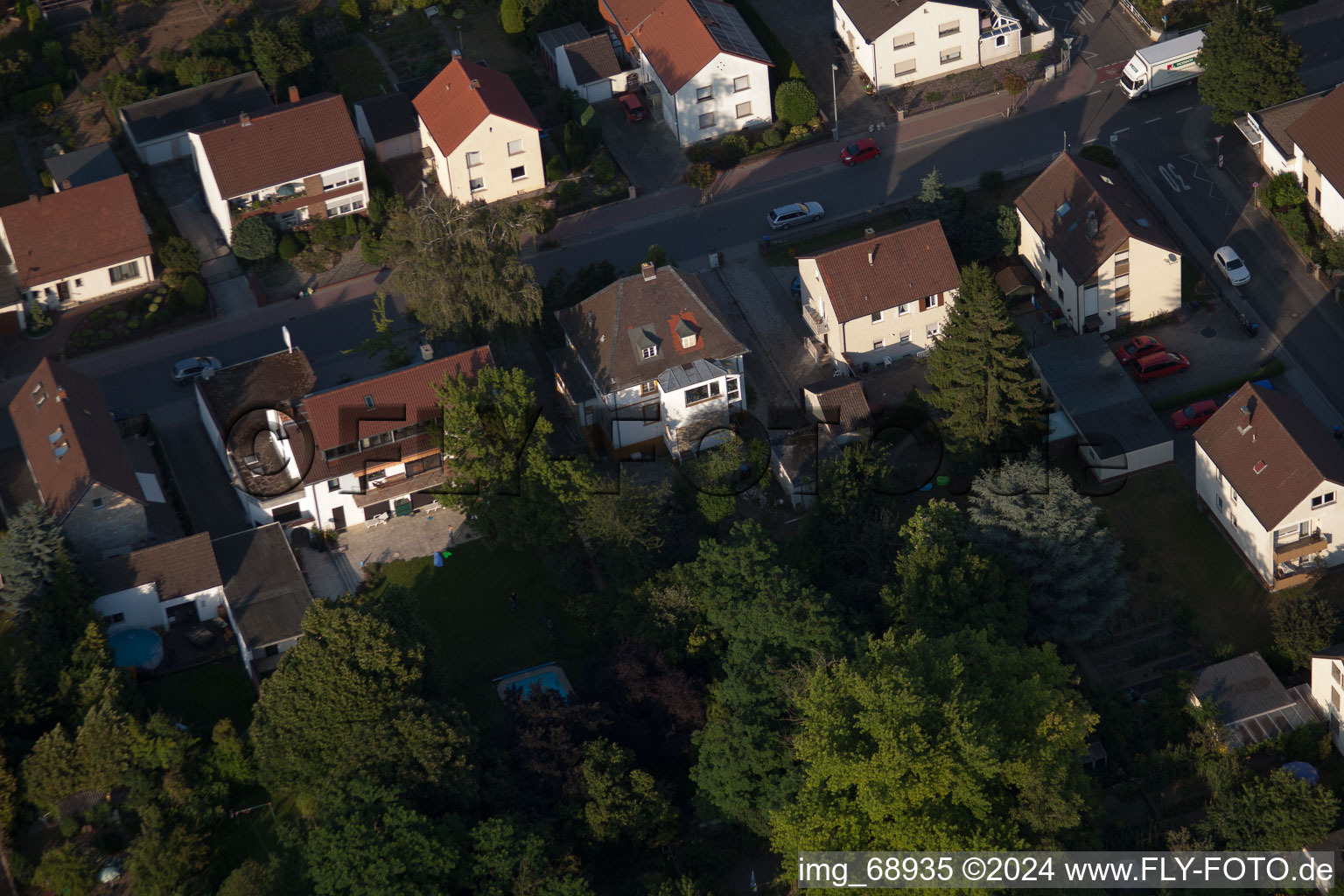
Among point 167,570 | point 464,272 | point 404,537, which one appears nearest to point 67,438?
point 167,570

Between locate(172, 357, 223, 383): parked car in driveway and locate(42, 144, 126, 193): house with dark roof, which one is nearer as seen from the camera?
locate(172, 357, 223, 383): parked car in driveway

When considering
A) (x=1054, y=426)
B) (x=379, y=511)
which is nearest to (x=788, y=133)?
(x=1054, y=426)

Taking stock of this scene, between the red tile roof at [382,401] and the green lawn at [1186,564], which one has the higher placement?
the red tile roof at [382,401]

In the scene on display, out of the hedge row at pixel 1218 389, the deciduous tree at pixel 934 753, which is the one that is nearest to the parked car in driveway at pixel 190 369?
the deciduous tree at pixel 934 753

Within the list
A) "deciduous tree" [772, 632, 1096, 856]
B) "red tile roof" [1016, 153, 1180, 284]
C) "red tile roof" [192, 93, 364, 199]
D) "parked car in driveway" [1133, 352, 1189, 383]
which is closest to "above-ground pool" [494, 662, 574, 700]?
"deciduous tree" [772, 632, 1096, 856]

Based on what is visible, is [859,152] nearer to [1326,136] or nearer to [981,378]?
[981,378]

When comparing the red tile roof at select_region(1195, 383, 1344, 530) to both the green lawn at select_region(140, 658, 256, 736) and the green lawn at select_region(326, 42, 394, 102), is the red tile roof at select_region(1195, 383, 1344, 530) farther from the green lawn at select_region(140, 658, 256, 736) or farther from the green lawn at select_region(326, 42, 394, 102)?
the green lawn at select_region(326, 42, 394, 102)

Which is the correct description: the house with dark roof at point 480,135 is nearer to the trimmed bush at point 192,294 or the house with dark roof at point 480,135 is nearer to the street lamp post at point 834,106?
the trimmed bush at point 192,294
